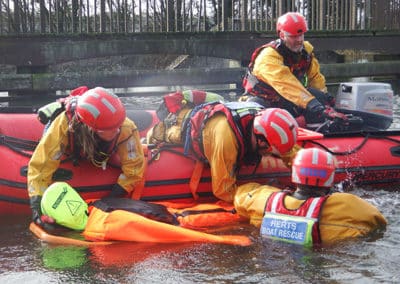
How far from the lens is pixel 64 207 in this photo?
189 inches

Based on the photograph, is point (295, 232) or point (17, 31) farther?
point (17, 31)

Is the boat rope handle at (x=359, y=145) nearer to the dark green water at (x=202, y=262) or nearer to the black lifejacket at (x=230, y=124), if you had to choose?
the black lifejacket at (x=230, y=124)

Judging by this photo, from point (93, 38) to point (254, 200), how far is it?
785cm

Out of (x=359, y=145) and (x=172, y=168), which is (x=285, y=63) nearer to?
(x=359, y=145)

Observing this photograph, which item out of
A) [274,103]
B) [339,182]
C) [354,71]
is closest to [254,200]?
[339,182]

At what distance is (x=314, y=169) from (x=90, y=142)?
5.92ft

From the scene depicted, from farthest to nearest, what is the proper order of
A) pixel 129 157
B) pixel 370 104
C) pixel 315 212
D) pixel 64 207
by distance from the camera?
1. pixel 370 104
2. pixel 129 157
3. pixel 64 207
4. pixel 315 212

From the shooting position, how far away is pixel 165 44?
41.3ft

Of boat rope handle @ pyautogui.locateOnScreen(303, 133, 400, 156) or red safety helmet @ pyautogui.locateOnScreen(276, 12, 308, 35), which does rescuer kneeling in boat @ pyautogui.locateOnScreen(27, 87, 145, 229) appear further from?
red safety helmet @ pyautogui.locateOnScreen(276, 12, 308, 35)

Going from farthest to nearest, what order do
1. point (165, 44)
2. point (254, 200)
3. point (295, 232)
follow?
point (165, 44), point (254, 200), point (295, 232)

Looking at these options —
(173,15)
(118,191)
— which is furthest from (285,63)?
(173,15)

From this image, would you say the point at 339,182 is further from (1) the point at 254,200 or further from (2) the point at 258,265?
(2) the point at 258,265

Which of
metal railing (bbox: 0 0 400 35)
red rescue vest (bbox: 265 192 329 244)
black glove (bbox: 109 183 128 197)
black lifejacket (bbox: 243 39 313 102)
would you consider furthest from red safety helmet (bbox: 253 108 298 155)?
metal railing (bbox: 0 0 400 35)

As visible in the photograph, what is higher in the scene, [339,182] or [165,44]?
[165,44]
